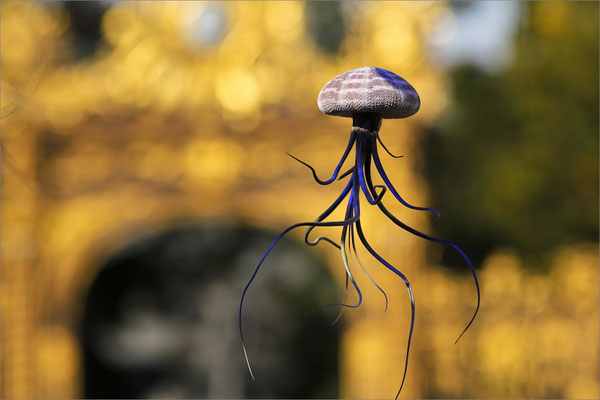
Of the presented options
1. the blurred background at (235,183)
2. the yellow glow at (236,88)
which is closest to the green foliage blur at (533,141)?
the blurred background at (235,183)

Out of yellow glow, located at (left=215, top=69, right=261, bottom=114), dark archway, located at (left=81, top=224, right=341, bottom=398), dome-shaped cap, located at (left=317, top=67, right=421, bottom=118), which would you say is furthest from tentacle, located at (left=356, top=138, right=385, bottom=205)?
dark archway, located at (left=81, top=224, right=341, bottom=398)

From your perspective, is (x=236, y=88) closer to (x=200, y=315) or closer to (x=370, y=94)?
(x=200, y=315)

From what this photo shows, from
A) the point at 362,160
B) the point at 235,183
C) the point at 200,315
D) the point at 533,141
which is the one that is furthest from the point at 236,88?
the point at 362,160

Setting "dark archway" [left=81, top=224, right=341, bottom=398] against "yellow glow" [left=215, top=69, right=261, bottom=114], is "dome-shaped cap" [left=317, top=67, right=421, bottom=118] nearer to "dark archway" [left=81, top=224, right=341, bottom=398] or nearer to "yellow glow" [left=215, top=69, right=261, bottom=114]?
"yellow glow" [left=215, top=69, right=261, bottom=114]

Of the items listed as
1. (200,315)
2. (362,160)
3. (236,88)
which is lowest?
(200,315)

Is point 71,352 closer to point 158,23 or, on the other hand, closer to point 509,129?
point 158,23
